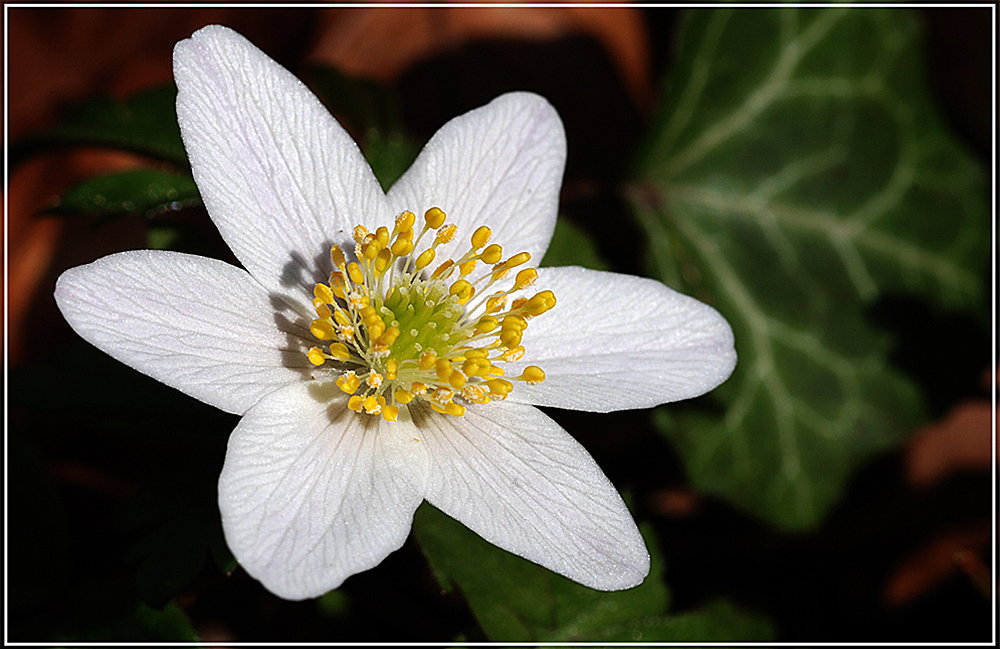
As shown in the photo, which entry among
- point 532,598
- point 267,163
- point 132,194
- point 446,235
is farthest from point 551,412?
point 132,194

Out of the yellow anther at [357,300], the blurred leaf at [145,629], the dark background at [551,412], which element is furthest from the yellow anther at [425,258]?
the blurred leaf at [145,629]

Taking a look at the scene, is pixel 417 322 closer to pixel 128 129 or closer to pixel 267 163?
pixel 267 163

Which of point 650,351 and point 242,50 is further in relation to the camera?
point 650,351

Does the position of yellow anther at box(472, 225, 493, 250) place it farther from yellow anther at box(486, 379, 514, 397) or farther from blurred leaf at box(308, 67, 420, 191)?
blurred leaf at box(308, 67, 420, 191)

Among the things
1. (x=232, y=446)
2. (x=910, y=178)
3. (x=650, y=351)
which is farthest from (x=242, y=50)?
(x=910, y=178)

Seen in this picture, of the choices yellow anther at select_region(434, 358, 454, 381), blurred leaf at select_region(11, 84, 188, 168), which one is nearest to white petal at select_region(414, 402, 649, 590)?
yellow anther at select_region(434, 358, 454, 381)

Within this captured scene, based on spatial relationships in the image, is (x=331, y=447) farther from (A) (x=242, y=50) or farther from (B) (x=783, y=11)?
(B) (x=783, y=11)
